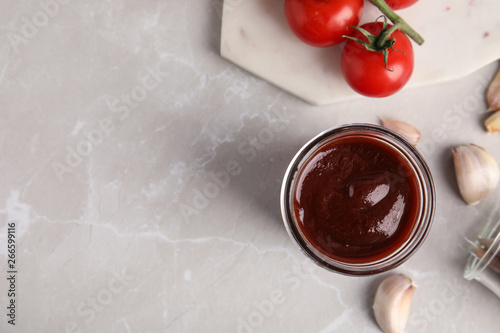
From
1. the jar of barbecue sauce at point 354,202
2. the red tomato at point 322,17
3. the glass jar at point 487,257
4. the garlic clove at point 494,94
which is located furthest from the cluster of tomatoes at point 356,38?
the glass jar at point 487,257

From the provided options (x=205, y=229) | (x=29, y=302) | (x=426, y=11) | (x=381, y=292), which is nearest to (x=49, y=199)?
(x=29, y=302)

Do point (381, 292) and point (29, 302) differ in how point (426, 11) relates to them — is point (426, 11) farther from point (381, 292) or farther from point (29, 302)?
point (29, 302)

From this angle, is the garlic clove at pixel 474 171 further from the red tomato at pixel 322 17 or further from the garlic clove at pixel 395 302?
the red tomato at pixel 322 17

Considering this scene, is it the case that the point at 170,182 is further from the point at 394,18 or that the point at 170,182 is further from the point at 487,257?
the point at 487,257

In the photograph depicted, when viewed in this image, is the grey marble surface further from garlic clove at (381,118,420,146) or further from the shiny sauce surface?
the shiny sauce surface

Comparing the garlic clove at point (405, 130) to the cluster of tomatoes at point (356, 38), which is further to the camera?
the garlic clove at point (405, 130)

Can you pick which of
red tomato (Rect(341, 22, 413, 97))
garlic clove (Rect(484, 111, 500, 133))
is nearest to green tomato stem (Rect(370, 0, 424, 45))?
red tomato (Rect(341, 22, 413, 97))
